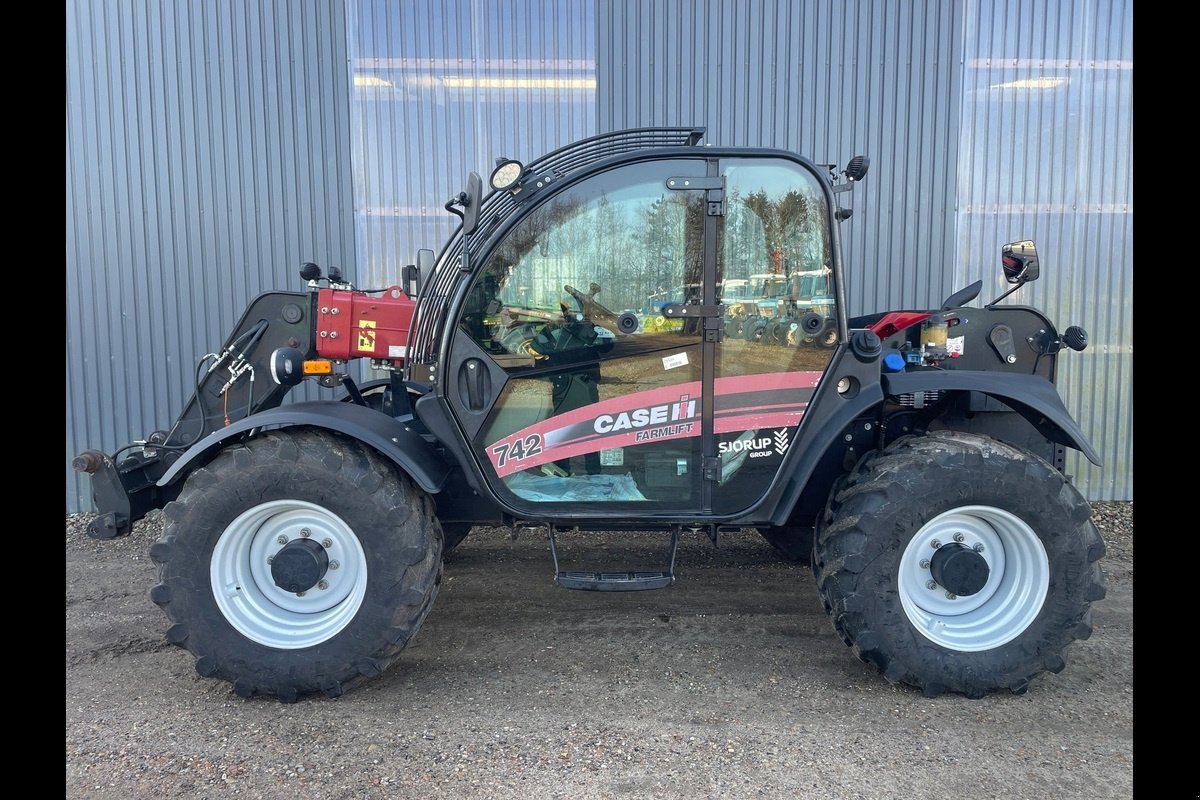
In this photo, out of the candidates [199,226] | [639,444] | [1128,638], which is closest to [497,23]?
[199,226]

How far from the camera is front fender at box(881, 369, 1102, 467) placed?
319 centimetres

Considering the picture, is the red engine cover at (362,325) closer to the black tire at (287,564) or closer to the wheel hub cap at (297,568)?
the black tire at (287,564)

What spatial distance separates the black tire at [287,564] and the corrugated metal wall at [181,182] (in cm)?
354

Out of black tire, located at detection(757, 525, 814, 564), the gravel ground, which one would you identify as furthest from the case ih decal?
black tire, located at detection(757, 525, 814, 564)

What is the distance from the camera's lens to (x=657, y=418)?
3186 mm

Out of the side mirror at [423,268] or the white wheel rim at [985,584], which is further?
the side mirror at [423,268]

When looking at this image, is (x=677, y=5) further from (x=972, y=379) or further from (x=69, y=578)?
(x=69, y=578)

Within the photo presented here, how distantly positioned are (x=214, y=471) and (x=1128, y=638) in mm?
4632

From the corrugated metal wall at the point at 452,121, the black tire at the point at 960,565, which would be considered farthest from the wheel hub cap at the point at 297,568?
the corrugated metal wall at the point at 452,121

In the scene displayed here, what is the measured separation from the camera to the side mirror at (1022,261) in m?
3.60

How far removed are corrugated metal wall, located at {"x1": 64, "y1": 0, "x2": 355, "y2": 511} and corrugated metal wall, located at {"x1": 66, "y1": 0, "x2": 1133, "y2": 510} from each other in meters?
0.02

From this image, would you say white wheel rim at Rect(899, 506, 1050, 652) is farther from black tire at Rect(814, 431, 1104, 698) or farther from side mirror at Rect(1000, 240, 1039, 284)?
side mirror at Rect(1000, 240, 1039, 284)

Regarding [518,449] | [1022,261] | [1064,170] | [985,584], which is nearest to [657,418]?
[518,449]

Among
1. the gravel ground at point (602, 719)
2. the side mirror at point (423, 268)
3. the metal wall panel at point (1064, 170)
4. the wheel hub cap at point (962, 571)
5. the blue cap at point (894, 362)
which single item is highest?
the metal wall panel at point (1064, 170)
